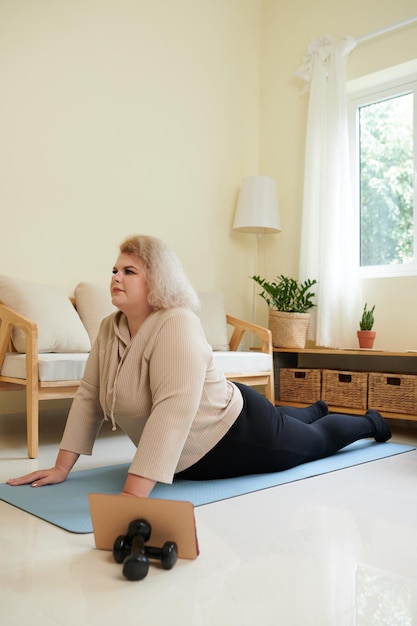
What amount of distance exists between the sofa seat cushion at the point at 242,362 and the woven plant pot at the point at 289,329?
0.40 m

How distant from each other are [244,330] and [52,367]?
70.0 inches

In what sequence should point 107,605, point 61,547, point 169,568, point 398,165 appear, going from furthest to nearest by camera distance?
1. point 398,165
2. point 61,547
3. point 169,568
4. point 107,605

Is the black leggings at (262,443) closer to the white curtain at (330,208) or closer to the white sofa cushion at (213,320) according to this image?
the white sofa cushion at (213,320)

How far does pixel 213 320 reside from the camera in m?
4.37

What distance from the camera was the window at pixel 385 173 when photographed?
14.8 feet

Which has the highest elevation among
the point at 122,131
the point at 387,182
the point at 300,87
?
the point at 300,87

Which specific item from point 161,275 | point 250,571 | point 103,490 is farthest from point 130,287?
point 250,571

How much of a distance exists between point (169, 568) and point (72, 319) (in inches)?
91.4

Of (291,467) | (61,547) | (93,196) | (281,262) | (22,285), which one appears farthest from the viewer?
(281,262)

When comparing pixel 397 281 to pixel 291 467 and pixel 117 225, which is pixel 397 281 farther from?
pixel 291 467

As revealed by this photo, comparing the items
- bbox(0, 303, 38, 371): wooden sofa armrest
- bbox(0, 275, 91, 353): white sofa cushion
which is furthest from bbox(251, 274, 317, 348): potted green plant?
bbox(0, 303, 38, 371): wooden sofa armrest

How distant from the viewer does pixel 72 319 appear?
11.9ft

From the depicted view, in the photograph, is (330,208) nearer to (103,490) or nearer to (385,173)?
(385,173)

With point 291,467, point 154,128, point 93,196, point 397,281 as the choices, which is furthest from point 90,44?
point 291,467
